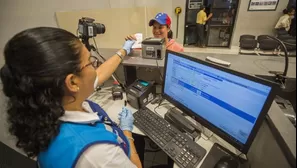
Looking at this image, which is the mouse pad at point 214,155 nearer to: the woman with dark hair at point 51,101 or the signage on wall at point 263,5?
the woman with dark hair at point 51,101

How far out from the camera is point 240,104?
64 centimetres

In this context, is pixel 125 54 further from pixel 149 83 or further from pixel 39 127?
pixel 39 127

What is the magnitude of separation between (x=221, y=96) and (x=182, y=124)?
31cm

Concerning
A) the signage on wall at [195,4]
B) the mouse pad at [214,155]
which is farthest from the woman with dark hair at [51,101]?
the signage on wall at [195,4]

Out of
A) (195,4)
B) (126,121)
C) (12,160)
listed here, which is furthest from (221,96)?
(195,4)

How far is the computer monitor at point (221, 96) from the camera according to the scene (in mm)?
583

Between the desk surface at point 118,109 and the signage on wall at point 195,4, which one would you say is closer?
the desk surface at point 118,109

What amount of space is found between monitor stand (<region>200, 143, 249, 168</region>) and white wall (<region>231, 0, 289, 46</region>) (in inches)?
157

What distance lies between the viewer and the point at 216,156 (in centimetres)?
76

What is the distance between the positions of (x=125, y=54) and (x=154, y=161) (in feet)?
3.75

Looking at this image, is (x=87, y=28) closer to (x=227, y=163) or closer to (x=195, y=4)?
(x=227, y=163)

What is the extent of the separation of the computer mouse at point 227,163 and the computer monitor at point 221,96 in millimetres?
61

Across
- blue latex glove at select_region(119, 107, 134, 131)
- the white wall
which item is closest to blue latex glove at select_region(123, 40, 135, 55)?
blue latex glove at select_region(119, 107, 134, 131)

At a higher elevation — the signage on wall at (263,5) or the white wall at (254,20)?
the signage on wall at (263,5)
